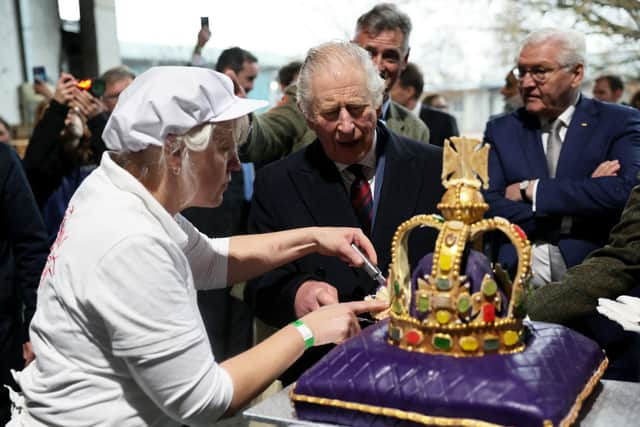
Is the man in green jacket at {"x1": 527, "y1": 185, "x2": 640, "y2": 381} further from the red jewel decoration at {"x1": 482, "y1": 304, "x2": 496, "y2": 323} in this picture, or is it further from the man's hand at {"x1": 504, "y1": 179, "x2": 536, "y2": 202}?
the man's hand at {"x1": 504, "y1": 179, "x2": 536, "y2": 202}

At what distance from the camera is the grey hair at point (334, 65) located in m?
2.04

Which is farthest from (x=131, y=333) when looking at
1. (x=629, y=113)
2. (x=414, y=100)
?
(x=414, y=100)

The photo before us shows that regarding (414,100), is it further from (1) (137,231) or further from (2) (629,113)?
(1) (137,231)

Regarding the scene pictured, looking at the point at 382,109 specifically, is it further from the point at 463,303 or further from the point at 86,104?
Answer: the point at 463,303

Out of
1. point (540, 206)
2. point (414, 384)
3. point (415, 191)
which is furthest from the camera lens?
point (540, 206)

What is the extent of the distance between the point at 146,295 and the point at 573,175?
1859 millimetres

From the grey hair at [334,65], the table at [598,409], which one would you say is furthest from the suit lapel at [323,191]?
the table at [598,409]

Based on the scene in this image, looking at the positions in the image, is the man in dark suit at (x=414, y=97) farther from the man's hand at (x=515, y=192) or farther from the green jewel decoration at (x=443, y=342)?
the green jewel decoration at (x=443, y=342)

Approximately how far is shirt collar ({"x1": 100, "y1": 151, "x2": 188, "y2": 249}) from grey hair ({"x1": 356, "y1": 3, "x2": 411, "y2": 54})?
1672 mm

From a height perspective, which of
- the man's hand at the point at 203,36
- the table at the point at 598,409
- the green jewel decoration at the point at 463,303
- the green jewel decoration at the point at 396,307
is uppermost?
the man's hand at the point at 203,36

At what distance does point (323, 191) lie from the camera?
213cm

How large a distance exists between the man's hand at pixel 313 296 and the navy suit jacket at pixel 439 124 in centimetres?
210

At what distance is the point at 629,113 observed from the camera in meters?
2.73

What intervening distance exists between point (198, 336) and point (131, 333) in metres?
0.12
